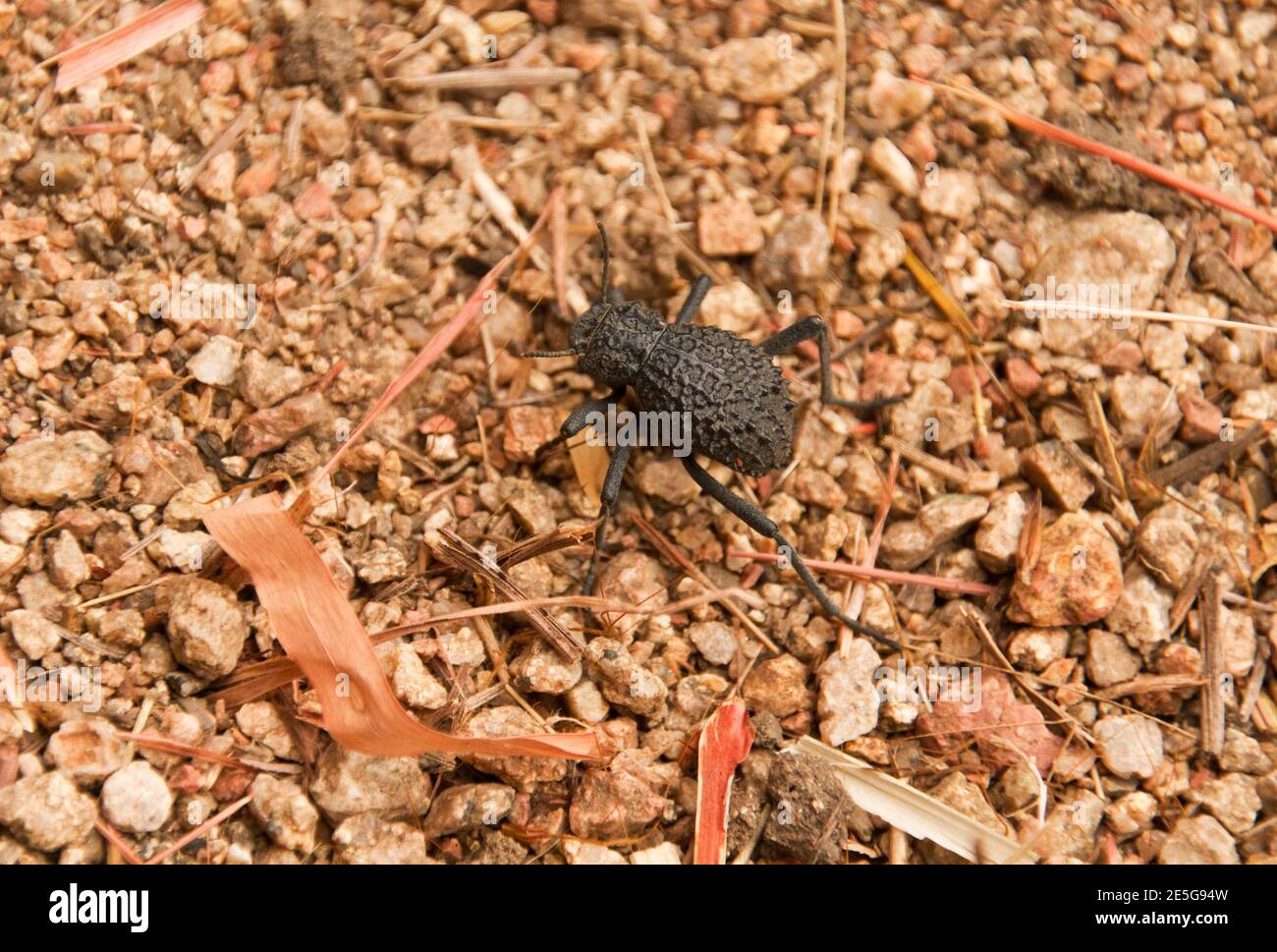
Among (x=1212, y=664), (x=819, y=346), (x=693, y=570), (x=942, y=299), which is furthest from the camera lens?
(x=942, y=299)

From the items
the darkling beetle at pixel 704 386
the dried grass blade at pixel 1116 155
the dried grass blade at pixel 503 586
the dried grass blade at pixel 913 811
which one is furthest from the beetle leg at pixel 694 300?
the dried grass blade at pixel 913 811

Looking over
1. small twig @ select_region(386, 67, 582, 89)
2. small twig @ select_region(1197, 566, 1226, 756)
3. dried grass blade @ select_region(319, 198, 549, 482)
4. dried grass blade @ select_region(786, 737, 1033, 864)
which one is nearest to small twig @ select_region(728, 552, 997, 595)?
dried grass blade @ select_region(786, 737, 1033, 864)

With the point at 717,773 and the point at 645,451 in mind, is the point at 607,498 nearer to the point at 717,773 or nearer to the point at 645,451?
the point at 645,451

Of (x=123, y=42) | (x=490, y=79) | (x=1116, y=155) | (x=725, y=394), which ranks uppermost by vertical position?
(x=123, y=42)

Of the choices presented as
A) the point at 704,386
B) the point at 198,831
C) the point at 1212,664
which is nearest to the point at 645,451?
the point at 704,386

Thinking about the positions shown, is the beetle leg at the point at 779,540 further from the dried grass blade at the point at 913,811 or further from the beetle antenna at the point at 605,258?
the beetle antenna at the point at 605,258

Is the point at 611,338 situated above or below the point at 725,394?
above
